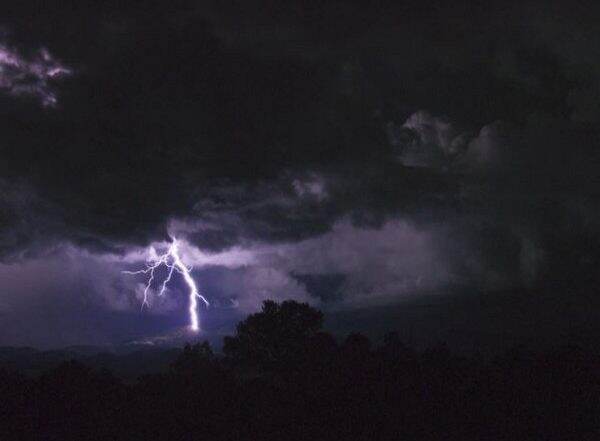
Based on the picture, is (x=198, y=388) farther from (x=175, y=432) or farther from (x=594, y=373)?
(x=594, y=373)

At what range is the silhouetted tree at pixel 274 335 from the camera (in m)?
57.6

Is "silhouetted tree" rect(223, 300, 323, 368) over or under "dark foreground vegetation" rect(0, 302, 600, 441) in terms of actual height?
over

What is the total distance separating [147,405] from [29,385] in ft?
18.5

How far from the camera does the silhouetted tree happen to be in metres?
57.6

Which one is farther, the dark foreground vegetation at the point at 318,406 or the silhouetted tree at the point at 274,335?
the silhouetted tree at the point at 274,335

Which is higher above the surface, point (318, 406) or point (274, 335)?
point (274, 335)

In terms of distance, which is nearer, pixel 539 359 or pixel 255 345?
pixel 539 359

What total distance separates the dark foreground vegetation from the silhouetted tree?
90.9 feet

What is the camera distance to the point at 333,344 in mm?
54250

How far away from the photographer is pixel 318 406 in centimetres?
2431

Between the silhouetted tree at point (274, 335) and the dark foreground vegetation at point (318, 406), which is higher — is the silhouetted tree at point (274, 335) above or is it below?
above

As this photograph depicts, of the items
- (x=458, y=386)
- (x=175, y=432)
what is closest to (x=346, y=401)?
(x=458, y=386)

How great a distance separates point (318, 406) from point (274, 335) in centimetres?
3452

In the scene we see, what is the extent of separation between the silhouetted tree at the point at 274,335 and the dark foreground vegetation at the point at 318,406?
90.9ft
